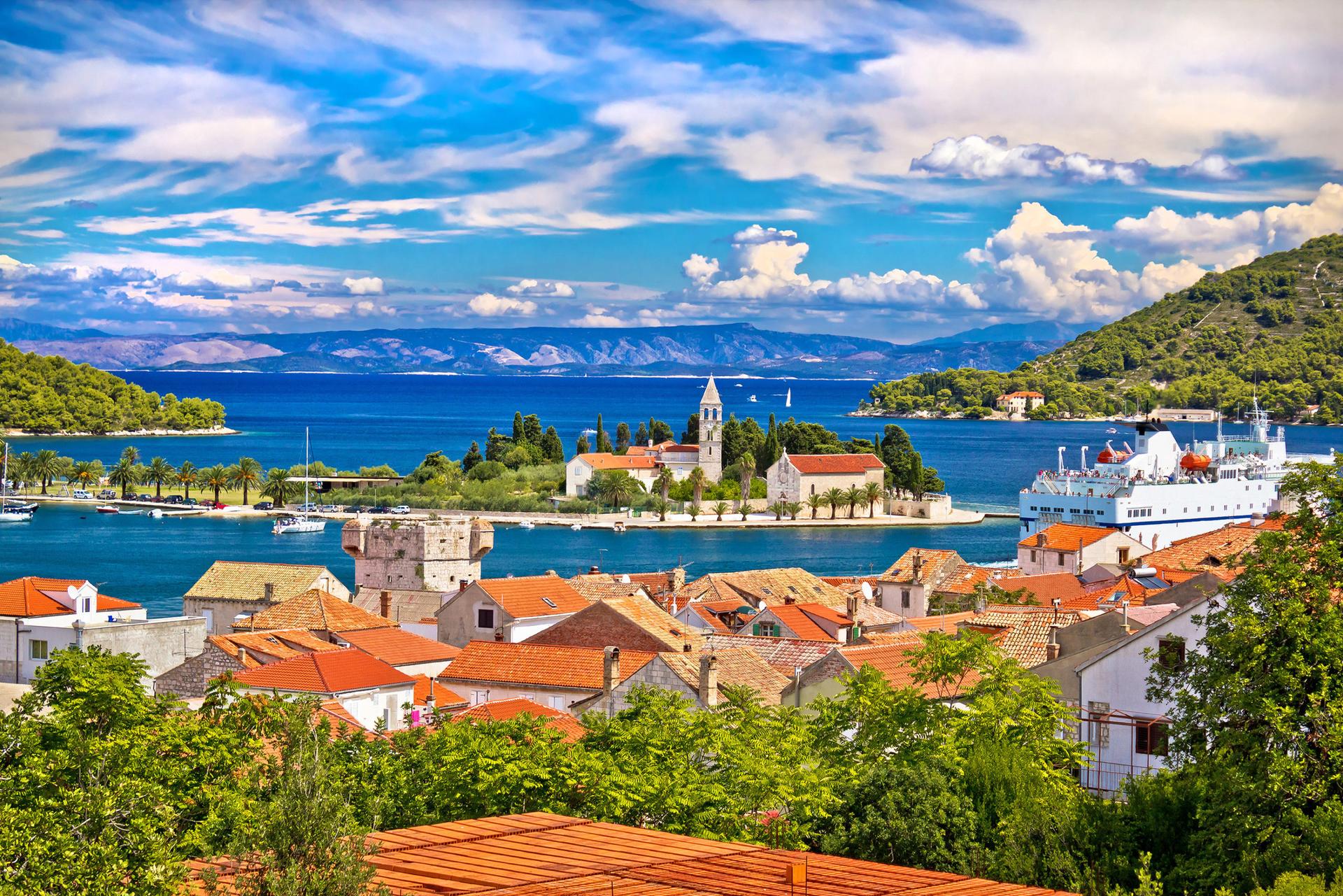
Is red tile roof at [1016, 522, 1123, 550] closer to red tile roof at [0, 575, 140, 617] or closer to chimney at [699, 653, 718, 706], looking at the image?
chimney at [699, 653, 718, 706]

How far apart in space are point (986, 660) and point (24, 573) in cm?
6458

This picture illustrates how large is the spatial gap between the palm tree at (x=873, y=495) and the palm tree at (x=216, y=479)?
1902 inches

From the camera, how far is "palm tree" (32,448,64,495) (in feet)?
406

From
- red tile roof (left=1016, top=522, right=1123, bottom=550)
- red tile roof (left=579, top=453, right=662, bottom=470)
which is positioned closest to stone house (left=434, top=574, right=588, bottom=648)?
red tile roof (left=1016, top=522, right=1123, bottom=550)

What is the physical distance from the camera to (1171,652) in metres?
15.3

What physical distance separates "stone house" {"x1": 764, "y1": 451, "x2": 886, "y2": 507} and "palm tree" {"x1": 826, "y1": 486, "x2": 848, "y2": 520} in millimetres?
800

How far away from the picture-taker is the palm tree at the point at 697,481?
109 meters

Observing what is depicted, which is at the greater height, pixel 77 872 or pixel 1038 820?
pixel 77 872

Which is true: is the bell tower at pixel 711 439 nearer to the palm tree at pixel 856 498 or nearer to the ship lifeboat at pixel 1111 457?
the palm tree at pixel 856 498

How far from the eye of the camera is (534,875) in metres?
9.53

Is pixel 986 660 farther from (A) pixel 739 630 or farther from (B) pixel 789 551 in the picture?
(B) pixel 789 551

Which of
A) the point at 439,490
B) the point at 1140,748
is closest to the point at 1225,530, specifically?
the point at 1140,748

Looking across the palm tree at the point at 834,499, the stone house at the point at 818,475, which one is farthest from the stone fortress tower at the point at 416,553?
the stone house at the point at 818,475

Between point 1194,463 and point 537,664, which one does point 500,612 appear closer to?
point 537,664
